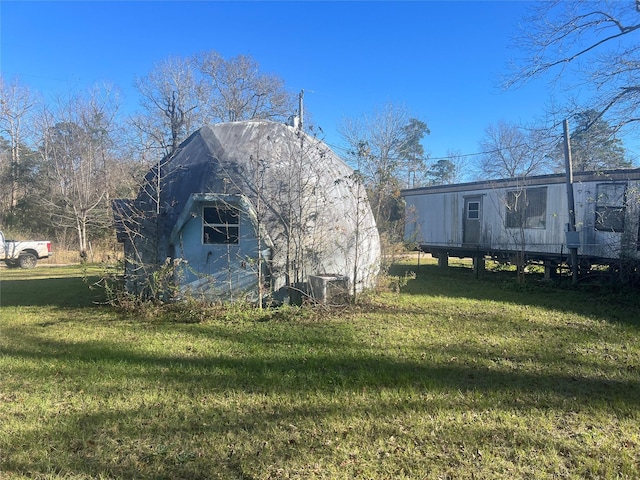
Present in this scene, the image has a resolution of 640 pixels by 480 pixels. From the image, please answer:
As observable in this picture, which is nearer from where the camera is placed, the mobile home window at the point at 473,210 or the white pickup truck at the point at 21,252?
the mobile home window at the point at 473,210

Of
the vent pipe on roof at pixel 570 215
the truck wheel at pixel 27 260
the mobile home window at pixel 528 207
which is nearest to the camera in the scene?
the vent pipe on roof at pixel 570 215

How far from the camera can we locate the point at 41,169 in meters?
29.2

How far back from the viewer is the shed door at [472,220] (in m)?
16.1

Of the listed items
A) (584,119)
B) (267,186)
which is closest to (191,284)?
(267,186)

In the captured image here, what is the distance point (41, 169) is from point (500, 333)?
3229 centimetres

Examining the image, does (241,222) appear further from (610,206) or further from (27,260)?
(27,260)

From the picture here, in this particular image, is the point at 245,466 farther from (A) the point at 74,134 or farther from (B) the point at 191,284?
(A) the point at 74,134

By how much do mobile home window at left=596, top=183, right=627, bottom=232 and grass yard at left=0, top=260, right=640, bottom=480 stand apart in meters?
4.49

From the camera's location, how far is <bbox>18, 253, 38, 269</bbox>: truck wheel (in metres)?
19.1

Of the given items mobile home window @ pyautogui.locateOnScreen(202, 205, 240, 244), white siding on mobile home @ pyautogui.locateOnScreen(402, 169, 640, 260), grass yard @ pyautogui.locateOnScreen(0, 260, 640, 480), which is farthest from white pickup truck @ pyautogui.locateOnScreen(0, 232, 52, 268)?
white siding on mobile home @ pyautogui.locateOnScreen(402, 169, 640, 260)

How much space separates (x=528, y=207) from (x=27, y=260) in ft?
70.2

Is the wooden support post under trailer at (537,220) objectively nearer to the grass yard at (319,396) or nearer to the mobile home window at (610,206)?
the mobile home window at (610,206)

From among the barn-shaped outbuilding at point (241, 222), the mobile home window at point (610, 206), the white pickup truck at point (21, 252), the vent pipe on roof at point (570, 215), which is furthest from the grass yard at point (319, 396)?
the white pickup truck at point (21, 252)

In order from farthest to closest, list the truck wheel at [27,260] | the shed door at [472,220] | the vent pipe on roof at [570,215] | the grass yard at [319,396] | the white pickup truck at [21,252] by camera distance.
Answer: the truck wheel at [27,260]
the white pickup truck at [21,252]
the shed door at [472,220]
the vent pipe on roof at [570,215]
the grass yard at [319,396]
